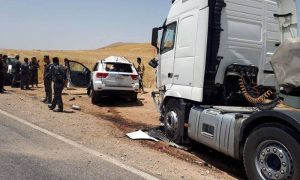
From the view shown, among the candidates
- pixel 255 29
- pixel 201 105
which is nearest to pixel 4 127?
pixel 201 105

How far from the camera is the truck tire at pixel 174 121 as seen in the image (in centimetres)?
823

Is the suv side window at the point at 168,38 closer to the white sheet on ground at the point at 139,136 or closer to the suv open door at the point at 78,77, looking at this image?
the white sheet on ground at the point at 139,136

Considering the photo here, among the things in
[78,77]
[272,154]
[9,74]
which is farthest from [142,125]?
[9,74]

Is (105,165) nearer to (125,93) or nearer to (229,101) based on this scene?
(229,101)

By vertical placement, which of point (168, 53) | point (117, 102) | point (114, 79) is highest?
point (168, 53)

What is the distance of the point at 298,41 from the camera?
549cm

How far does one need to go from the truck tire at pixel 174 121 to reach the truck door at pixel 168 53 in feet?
1.97

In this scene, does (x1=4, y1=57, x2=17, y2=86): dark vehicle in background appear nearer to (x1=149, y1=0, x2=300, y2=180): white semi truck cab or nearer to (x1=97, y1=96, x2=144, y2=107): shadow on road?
(x1=97, y1=96, x2=144, y2=107): shadow on road

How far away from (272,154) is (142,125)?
6.04 metres

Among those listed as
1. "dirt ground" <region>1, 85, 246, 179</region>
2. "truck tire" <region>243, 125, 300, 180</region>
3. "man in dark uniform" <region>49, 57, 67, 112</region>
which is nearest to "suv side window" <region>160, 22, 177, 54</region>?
"dirt ground" <region>1, 85, 246, 179</region>

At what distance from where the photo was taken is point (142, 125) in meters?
11.3

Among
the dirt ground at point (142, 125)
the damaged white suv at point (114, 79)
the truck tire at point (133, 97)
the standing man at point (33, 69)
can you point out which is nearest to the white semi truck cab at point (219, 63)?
the dirt ground at point (142, 125)

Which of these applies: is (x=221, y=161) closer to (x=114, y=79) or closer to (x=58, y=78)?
(x=58, y=78)

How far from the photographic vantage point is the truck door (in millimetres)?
8930
